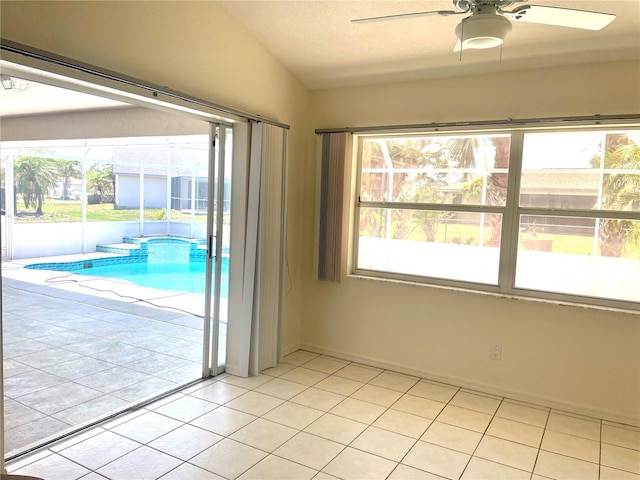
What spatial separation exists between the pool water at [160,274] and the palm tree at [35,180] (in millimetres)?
1899

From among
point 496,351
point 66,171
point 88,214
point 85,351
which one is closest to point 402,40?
point 496,351

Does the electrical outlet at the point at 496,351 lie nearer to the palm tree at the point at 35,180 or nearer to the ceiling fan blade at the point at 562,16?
the ceiling fan blade at the point at 562,16

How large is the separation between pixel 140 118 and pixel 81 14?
3812mm

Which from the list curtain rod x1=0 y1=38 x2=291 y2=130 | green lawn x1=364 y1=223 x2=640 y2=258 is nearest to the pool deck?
curtain rod x1=0 y1=38 x2=291 y2=130

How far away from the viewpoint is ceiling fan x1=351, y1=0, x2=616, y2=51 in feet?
5.96

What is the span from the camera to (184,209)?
1066 centimetres

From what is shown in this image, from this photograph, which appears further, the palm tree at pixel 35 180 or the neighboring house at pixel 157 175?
the neighboring house at pixel 157 175

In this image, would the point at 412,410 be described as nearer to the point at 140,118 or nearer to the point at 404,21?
the point at 404,21

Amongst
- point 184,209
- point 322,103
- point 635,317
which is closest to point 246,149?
point 322,103

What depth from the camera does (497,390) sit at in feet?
11.2

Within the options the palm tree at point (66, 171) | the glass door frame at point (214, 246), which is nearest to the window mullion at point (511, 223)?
the glass door frame at point (214, 246)

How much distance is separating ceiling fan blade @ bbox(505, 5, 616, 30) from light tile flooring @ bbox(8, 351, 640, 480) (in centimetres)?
221

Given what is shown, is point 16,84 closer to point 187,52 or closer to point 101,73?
point 187,52

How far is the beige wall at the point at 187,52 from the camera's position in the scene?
6.93 feet
